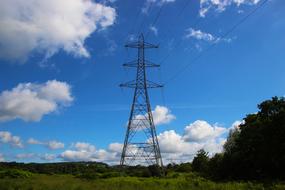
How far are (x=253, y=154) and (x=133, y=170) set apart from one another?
82.7 ft

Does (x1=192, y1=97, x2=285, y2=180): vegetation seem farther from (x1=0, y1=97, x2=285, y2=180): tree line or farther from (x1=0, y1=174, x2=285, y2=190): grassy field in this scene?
(x1=0, y1=174, x2=285, y2=190): grassy field

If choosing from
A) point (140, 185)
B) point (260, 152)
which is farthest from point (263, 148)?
point (140, 185)

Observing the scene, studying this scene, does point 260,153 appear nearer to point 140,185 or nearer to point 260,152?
point 260,152

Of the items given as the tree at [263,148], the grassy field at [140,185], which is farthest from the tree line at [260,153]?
the grassy field at [140,185]

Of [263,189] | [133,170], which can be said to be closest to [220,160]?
[133,170]

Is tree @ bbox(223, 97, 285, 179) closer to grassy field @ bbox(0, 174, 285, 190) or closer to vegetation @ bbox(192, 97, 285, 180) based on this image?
vegetation @ bbox(192, 97, 285, 180)

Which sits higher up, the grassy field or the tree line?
the tree line

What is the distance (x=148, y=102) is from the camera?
42.0m

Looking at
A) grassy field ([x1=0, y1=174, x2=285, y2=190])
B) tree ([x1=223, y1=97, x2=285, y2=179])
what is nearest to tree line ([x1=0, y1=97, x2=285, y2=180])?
tree ([x1=223, y1=97, x2=285, y2=179])

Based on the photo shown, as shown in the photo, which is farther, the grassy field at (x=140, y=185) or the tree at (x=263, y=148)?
the tree at (x=263, y=148)

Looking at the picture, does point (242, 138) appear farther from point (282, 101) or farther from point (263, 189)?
point (263, 189)

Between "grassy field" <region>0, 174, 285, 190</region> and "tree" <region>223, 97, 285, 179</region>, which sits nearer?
"grassy field" <region>0, 174, 285, 190</region>

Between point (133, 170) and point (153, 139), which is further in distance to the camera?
point (133, 170)

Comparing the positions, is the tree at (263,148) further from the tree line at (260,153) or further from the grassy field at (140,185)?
the grassy field at (140,185)
